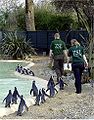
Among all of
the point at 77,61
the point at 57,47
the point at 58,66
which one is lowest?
the point at 58,66

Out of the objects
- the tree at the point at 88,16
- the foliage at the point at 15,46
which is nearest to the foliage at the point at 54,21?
the foliage at the point at 15,46

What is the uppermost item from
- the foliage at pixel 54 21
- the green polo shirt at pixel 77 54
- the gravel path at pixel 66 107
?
the foliage at pixel 54 21

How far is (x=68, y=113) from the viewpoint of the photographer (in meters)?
8.84

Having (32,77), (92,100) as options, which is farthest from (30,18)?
(92,100)

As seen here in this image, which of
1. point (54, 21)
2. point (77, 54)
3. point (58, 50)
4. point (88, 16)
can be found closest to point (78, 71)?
point (77, 54)

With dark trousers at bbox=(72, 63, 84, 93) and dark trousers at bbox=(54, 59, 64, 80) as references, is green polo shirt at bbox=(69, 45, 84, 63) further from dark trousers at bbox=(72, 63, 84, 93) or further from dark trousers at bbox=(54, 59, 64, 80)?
dark trousers at bbox=(54, 59, 64, 80)

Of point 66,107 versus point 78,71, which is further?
point 78,71

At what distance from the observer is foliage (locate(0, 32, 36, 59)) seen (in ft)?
82.7

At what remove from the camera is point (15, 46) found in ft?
83.4

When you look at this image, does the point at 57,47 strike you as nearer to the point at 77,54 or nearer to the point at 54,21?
the point at 77,54

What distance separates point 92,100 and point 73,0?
9.73 meters

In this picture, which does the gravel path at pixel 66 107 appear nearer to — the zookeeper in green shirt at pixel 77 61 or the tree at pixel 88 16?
the zookeeper in green shirt at pixel 77 61

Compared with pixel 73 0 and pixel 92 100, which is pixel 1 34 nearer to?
pixel 73 0

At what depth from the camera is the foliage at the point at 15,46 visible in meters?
25.2
